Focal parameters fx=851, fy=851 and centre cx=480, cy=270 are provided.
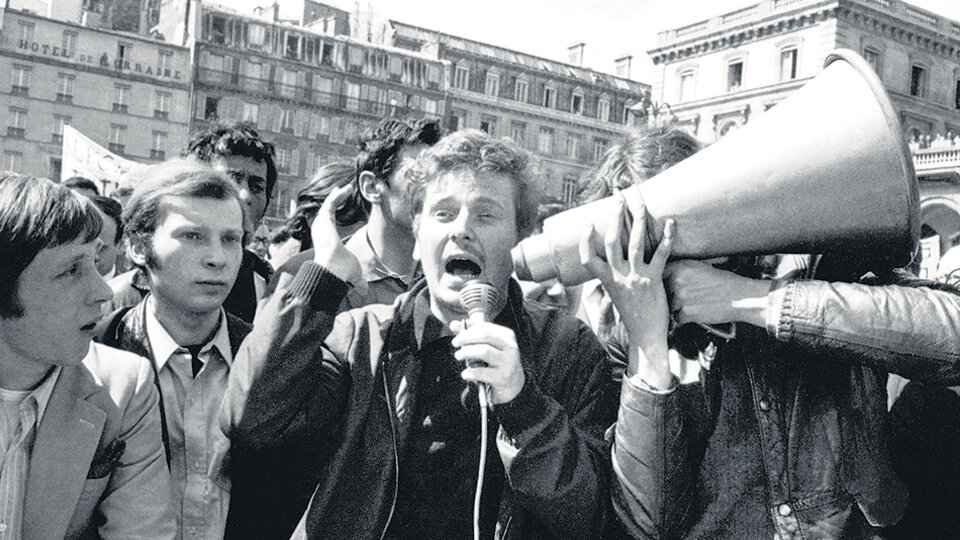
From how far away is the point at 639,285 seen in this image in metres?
2.11

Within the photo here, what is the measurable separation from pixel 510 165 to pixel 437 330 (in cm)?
55

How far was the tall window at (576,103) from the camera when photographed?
191ft

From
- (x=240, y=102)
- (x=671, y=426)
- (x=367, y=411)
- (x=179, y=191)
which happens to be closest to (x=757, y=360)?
(x=671, y=426)

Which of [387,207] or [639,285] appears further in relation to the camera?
[387,207]

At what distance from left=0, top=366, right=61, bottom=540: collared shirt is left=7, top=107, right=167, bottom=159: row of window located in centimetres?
4940

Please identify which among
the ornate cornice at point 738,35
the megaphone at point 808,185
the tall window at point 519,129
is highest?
the ornate cornice at point 738,35

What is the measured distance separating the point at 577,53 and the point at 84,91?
33.9 meters

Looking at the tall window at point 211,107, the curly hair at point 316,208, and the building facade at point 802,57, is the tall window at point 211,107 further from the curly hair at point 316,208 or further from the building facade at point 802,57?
the curly hair at point 316,208

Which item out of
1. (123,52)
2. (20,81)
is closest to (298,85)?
(123,52)

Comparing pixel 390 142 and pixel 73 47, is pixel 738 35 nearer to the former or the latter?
pixel 73 47

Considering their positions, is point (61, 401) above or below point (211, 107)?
below

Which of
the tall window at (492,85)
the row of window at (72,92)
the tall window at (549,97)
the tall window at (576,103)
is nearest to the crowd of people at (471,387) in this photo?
the row of window at (72,92)

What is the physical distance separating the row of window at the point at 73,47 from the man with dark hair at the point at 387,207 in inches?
1935

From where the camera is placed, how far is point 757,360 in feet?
7.30
